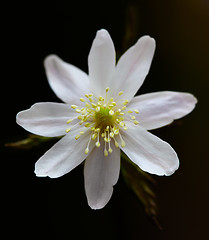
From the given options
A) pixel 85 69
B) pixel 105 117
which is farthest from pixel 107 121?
pixel 85 69

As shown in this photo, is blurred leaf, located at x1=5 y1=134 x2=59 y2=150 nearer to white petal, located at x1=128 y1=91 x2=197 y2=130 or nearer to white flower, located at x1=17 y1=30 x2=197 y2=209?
white flower, located at x1=17 y1=30 x2=197 y2=209

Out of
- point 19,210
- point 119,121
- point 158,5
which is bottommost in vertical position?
point 19,210

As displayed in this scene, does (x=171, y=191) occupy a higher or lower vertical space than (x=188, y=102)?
lower

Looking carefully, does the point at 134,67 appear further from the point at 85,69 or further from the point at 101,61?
the point at 85,69

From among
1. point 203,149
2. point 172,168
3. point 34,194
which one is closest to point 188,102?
point 172,168

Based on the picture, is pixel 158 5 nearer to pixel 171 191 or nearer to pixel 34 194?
pixel 171 191

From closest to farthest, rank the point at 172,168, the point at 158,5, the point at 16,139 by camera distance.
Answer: the point at 172,168, the point at 16,139, the point at 158,5

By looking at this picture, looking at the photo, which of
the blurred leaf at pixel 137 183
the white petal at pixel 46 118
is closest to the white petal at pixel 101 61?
the white petal at pixel 46 118

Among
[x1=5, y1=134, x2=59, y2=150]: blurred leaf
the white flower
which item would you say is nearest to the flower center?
the white flower
